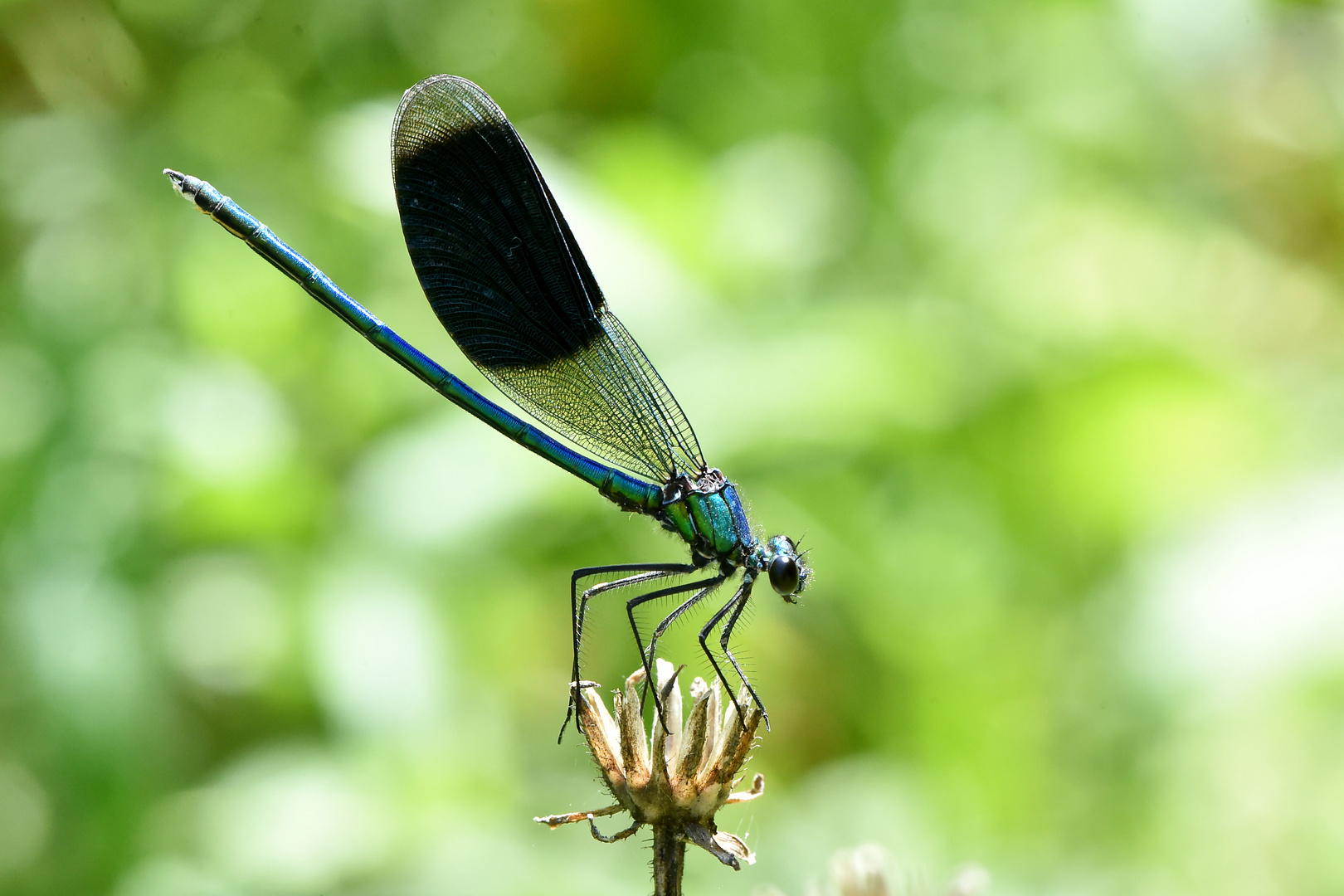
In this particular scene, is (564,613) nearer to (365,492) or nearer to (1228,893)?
(365,492)

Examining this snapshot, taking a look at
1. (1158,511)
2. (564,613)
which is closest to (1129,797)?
(1158,511)

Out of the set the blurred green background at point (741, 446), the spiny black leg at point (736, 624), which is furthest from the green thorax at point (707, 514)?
the blurred green background at point (741, 446)

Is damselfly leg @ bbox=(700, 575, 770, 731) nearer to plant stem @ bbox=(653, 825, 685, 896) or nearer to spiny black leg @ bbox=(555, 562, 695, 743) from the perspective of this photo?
spiny black leg @ bbox=(555, 562, 695, 743)

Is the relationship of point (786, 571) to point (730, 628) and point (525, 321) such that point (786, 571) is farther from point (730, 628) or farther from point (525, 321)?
point (525, 321)

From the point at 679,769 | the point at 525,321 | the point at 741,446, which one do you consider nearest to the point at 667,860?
the point at 679,769

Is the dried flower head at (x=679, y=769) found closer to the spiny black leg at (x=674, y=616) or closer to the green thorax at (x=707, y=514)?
the spiny black leg at (x=674, y=616)
